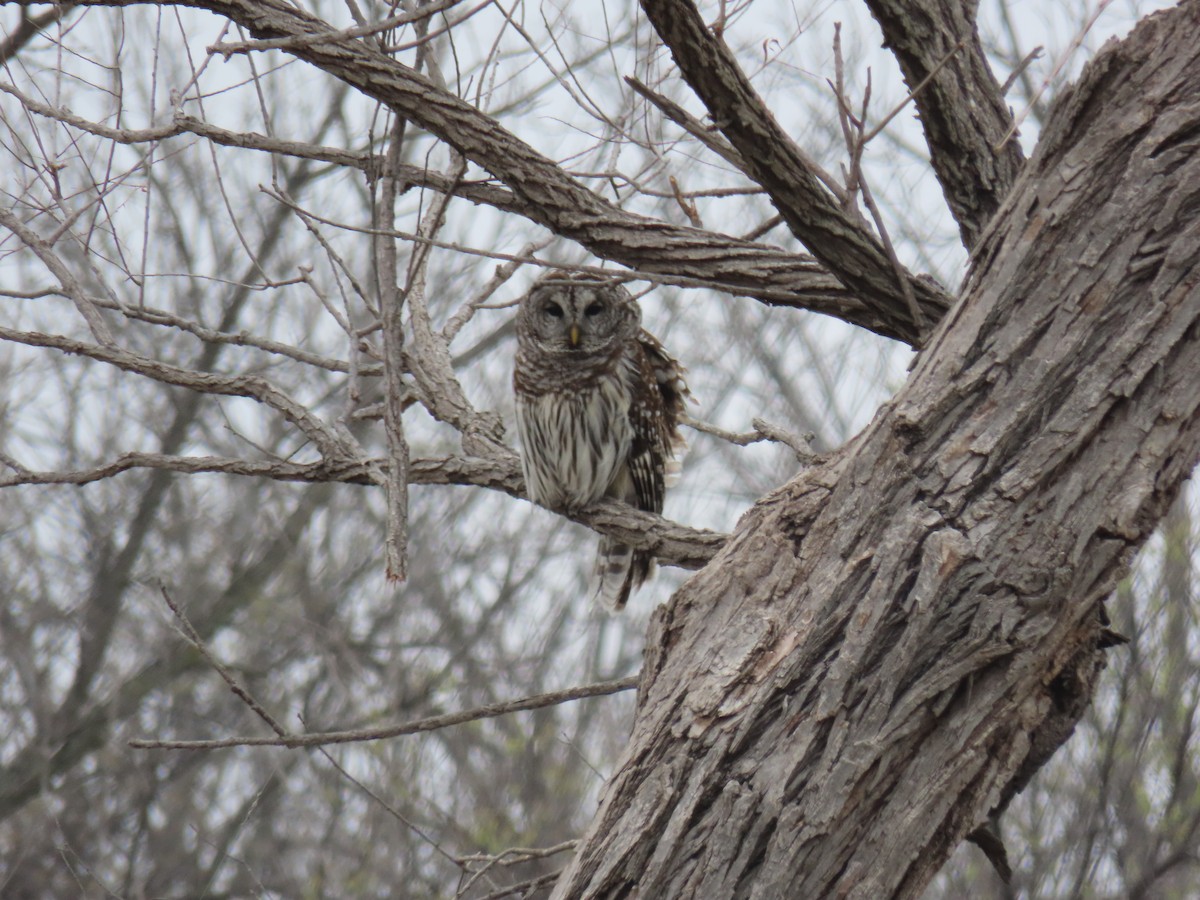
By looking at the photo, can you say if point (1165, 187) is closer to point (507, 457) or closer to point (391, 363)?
point (391, 363)

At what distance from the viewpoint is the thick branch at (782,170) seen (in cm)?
293

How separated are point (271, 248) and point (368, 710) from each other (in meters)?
4.48

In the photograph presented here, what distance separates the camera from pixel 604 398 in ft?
21.1

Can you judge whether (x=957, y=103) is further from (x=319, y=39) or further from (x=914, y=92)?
(x=319, y=39)

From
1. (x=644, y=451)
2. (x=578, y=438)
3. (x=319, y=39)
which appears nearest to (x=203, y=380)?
(x=319, y=39)

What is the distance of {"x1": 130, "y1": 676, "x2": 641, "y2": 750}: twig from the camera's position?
10.9ft

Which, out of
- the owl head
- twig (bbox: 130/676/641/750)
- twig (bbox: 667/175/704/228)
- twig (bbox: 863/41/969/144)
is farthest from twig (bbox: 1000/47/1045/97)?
the owl head

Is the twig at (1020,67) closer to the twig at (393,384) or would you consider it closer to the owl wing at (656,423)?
the twig at (393,384)

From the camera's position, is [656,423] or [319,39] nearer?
[319,39]

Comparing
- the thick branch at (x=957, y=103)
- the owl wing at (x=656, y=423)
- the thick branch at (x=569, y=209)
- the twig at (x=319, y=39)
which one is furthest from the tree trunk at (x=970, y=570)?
the owl wing at (x=656, y=423)

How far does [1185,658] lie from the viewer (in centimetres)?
628

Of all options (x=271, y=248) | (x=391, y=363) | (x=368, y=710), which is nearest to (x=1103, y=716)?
(x=391, y=363)

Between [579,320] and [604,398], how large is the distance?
0.41 metres

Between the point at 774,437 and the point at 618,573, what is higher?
the point at 618,573
